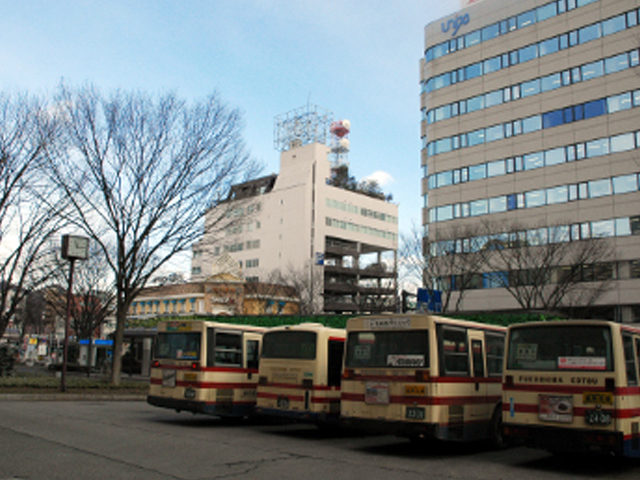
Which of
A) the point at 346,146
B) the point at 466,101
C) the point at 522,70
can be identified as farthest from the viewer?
the point at 346,146

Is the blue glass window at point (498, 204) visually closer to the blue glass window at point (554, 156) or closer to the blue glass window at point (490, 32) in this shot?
the blue glass window at point (554, 156)

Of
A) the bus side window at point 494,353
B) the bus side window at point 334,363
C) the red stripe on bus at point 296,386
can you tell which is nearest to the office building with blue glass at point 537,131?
the bus side window at point 334,363

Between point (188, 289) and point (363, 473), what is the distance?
74014 mm

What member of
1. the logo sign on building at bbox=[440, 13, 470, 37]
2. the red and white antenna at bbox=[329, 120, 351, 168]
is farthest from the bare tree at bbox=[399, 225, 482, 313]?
the red and white antenna at bbox=[329, 120, 351, 168]

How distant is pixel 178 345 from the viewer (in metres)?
15.8

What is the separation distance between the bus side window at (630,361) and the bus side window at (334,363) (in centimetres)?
624

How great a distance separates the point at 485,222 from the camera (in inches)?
1705

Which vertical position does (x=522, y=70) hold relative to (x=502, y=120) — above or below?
above

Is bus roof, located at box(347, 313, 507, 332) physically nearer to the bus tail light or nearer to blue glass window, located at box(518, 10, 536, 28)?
the bus tail light

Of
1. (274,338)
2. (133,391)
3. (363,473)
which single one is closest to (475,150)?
(133,391)

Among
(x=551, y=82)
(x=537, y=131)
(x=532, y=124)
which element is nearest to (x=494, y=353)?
(x=537, y=131)

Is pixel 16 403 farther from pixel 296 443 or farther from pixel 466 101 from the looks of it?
pixel 466 101

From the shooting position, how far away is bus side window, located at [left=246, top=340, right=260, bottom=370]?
1606 centimetres

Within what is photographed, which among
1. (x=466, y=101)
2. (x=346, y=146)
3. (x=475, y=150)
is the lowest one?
(x=475, y=150)
